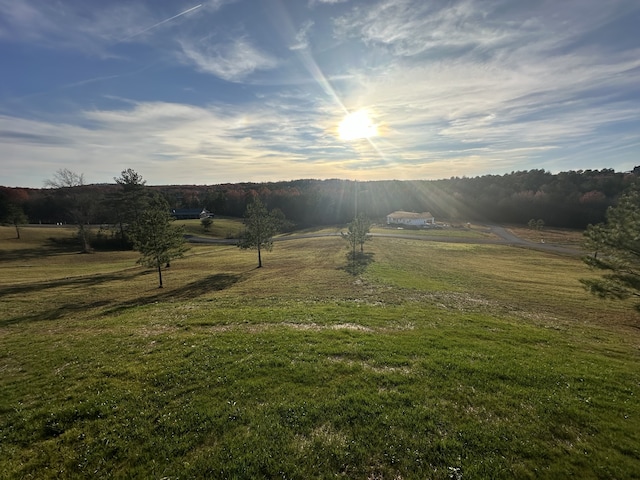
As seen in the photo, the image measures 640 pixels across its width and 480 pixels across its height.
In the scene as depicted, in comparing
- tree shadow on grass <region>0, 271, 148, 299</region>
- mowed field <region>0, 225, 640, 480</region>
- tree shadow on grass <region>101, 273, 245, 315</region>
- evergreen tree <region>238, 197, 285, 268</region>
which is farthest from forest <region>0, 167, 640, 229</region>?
mowed field <region>0, 225, 640, 480</region>

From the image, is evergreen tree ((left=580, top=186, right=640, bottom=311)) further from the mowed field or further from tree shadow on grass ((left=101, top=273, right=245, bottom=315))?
tree shadow on grass ((left=101, top=273, right=245, bottom=315))

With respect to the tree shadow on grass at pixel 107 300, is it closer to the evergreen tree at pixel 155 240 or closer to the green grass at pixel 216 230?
the evergreen tree at pixel 155 240

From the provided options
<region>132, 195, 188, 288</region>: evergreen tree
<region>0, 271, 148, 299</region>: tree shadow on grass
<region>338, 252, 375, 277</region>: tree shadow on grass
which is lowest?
<region>338, 252, 375, 277</region>: tree shadow on grass

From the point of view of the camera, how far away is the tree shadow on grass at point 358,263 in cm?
4121

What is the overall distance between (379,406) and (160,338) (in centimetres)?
1279

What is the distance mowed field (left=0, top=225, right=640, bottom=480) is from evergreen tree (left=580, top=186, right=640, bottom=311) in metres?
3.00

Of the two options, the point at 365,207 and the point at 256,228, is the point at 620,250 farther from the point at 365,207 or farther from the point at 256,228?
Answer: the point at 365,207

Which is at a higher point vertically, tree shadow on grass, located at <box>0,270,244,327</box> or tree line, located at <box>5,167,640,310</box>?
tree line, located at <box>5,167,640,310</box>

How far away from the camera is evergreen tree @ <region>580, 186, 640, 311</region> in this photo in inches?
818

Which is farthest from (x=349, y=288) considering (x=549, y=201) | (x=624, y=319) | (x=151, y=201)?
(x=549, y=201)

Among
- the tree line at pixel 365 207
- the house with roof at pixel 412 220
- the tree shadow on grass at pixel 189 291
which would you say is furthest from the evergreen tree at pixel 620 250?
the house with roof at pixel 412 220

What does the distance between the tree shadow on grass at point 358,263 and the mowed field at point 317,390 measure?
14.5 m

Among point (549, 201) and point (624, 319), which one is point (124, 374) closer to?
point (624, 319)

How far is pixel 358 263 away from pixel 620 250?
30.0 meters
